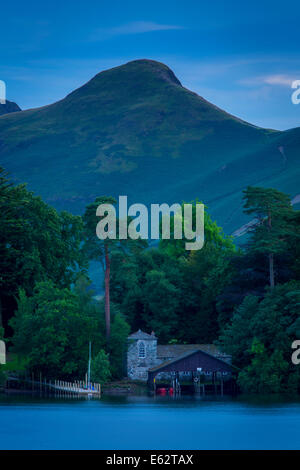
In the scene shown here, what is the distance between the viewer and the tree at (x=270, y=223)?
3612 inches

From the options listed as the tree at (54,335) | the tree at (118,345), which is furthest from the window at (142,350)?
the tree at (54,335)

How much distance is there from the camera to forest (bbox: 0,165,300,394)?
279 ft

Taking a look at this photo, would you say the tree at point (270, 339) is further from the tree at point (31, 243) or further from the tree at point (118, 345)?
the tree at point (31, 243)

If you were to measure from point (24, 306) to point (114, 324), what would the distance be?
1165 centimetres

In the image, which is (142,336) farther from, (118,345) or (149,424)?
(149,424)

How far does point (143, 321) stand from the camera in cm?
10944

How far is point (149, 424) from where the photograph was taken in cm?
6044

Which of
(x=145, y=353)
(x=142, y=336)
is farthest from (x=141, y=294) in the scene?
(x=145, y=353)

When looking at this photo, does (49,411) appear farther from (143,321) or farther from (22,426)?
(143,321)

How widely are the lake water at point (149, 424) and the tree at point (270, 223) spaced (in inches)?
735

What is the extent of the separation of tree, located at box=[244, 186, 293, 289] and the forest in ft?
0.40

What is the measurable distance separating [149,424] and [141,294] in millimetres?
48462

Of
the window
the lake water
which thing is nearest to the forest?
the window
